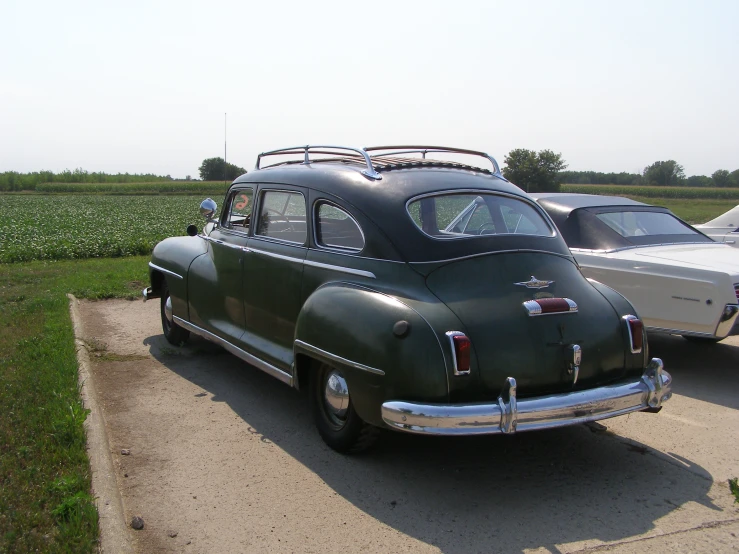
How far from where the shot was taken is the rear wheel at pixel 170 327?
23.1ft

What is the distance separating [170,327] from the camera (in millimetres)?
7121

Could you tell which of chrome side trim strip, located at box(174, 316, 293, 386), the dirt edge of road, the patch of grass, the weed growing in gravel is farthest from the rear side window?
the weed growing in gravel

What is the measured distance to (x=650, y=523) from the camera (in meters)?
3.47

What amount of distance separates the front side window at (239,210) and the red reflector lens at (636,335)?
10.2ft

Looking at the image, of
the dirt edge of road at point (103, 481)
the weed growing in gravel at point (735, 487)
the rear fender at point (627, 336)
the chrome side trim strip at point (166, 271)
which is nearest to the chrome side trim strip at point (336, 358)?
the dirt edge of road at point (103, 481)

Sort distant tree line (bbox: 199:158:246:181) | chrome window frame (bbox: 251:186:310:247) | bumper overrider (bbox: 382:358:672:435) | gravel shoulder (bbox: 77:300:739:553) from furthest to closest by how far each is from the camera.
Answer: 1. distant tree line (bbox: 199:158:246:181)
2. chrome window frame (bbox: 251:186:310:247)
3. bumper overrider (bbox: 382:358:672:435)
4. gravel shoulder (bbox: 77:300:739:553)

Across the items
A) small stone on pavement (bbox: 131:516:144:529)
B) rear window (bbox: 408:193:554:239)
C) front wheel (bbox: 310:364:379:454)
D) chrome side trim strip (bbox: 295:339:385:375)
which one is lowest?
small stone on pavement (bbox: 131:516:144:529)

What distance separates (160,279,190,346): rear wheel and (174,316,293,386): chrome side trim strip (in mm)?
362

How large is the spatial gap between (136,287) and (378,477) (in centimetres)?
741

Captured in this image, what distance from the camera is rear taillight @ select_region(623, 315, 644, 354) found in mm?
4141

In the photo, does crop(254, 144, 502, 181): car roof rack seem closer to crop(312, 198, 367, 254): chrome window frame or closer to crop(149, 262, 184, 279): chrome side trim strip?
crop(312, 198, 367, 254): chrome window frame

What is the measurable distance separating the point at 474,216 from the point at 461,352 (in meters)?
1.51

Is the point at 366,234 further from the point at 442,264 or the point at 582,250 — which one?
the point at 582,250

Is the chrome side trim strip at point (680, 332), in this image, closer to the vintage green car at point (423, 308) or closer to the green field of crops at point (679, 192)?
the vintage green car at point (423, 308)
